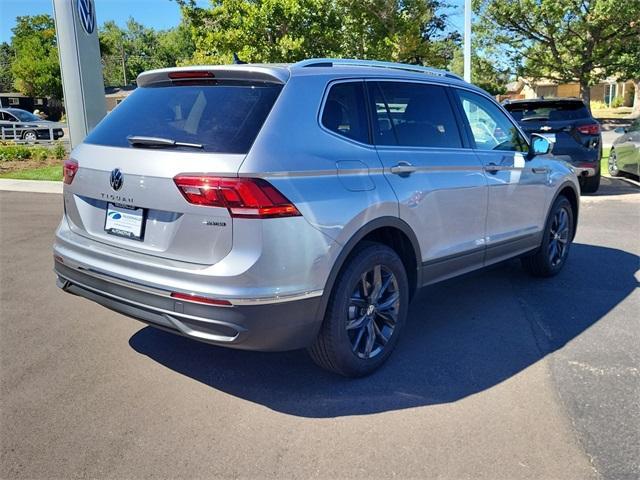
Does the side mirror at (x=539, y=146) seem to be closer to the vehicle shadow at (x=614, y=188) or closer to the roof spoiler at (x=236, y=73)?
the roof spoiler at (x=236, y=73)

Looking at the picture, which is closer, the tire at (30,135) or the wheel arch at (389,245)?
the wheel arch at (389,245)

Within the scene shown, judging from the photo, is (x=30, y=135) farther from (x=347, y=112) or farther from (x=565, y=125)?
(x=347, y=112)

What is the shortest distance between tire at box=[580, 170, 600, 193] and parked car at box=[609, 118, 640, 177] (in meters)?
1.20

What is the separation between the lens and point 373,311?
3.69m

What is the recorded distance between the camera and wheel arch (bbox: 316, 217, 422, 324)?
127 inches

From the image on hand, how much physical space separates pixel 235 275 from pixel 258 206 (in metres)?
0.36

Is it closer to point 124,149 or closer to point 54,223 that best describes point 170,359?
point 124,149

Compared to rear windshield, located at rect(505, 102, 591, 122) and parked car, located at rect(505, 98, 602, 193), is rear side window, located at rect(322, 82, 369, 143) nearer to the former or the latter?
parked car, located at rect(505, 98, 602, 193)

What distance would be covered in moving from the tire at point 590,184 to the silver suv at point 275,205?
7.37 m

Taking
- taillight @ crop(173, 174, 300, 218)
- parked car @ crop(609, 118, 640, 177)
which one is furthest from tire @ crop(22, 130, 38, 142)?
taillight @ crop(173, 174, 300, 218)

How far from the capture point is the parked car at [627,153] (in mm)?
11469

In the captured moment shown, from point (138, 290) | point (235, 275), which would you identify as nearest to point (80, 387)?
point (138, 290)

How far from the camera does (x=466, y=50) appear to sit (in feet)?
42.0

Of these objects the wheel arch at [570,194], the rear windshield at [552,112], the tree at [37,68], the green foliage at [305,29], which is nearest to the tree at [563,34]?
the green foliage at [305,29]
